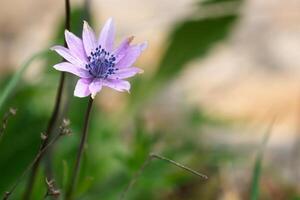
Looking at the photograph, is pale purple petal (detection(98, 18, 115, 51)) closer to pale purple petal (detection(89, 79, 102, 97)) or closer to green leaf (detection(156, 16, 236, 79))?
pale purple petal (detection(89, 79, 102, 97))

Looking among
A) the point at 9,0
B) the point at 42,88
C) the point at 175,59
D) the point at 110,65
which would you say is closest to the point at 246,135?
the point at 175,59

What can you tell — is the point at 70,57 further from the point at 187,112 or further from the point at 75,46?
the point at 187,112

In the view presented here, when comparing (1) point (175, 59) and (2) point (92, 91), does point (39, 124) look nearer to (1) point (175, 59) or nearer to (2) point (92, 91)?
(1) point (175, 59)

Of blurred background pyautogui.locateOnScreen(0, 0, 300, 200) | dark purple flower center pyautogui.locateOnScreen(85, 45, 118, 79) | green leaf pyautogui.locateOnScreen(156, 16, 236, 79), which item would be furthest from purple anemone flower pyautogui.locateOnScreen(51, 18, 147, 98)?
green leaf pyautogui.locateOnScreen(156, 16, 236, 79)

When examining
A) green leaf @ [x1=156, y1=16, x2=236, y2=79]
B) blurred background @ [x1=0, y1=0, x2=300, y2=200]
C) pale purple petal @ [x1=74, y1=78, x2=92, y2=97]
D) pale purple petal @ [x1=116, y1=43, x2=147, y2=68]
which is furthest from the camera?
green leaf @ [x1=156, y1=16, x2=236, y2=79]

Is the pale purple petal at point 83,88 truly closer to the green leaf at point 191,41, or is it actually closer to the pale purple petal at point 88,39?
the pale purple petal at point 88,39

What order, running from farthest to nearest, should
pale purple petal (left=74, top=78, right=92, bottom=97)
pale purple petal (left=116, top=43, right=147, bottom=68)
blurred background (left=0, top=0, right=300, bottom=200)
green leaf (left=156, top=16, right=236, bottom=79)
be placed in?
green leaf (left=156, top=16, right=236, bottom=79) < blurred background (left=0, top=0, right=300, bottom=200) < pale purple petal (left=116, top=43, right=147, bottom=68) < pale purple petal (left=74, top=78, right=92, bottom=97)
